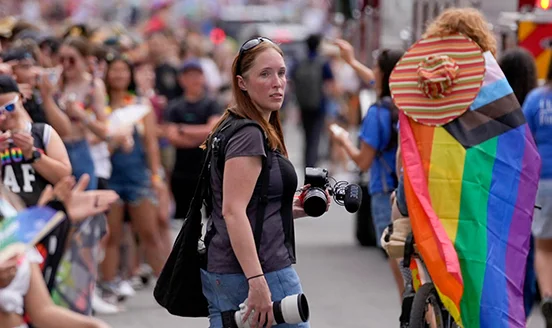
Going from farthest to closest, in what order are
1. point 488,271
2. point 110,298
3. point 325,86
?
point 325,86, point 110,298, point 488,271

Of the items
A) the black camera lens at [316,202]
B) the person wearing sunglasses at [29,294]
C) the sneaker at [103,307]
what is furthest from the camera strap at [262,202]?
the sneaker at [103,307]

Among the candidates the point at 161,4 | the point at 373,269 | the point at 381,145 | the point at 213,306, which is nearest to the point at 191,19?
the point at 161,4

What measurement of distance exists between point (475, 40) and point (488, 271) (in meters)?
1.22

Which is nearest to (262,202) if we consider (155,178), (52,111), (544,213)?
(52,111)

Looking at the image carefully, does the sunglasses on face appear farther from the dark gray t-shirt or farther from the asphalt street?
the dark gray t-shirt

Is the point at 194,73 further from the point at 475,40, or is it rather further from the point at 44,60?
the point at 475,40

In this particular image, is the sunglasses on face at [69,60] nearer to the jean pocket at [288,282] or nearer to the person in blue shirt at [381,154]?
the person in blue shirt at [381,154]

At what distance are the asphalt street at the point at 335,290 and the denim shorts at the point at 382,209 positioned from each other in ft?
4.41

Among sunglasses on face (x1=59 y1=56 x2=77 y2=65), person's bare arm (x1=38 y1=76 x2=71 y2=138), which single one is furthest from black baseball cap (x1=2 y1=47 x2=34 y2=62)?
sunglasses on face (x1=59 y1=56 x2=77 y2=65)

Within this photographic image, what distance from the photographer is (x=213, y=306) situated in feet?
17.9

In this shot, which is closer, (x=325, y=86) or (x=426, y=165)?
(x=426, y=165)

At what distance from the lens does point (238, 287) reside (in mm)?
5312

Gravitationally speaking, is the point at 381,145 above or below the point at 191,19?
above

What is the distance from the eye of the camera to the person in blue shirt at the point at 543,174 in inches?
350
